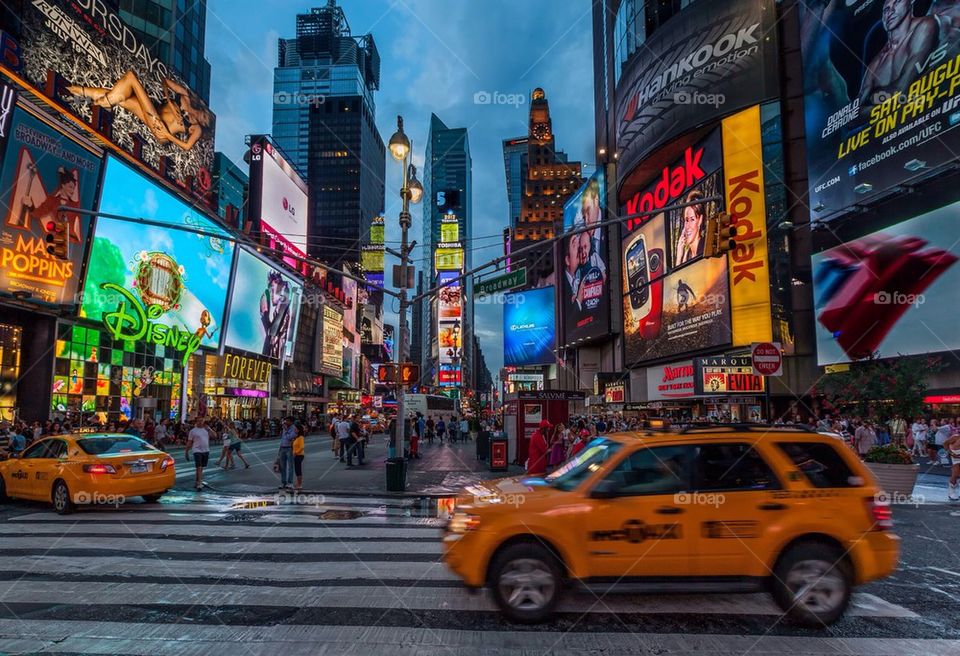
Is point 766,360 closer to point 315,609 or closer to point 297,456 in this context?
point 315,609

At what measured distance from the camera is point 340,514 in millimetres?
11375

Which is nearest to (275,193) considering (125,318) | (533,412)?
(125,318)

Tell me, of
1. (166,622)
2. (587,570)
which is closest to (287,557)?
(166,622)

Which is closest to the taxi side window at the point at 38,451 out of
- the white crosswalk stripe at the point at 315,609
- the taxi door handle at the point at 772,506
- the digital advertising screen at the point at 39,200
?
the white crosswalk stripe at the point at 315,609

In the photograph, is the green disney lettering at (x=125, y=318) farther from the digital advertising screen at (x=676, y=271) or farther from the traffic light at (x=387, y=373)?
the digital advertising screen at (x=676, y=271)

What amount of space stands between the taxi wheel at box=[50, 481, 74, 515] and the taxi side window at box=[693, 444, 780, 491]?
11.5 meters

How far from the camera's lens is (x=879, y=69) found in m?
26.4

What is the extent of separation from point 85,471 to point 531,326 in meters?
74.7

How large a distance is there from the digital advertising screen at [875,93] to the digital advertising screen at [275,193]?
43.8 meters

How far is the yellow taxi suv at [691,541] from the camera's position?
17.8 feet

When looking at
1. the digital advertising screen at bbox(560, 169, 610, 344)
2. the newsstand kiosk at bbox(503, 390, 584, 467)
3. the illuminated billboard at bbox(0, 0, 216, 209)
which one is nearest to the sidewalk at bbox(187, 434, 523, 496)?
the newsstand kiosk at bbox(503, 390, 584, 467)

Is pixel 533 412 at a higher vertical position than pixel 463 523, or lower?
higher

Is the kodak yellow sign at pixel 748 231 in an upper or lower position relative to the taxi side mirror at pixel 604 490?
upper

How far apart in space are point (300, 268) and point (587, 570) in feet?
227
